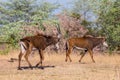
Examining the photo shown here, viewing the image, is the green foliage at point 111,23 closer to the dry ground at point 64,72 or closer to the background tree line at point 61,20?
the background tree line at point 61,20

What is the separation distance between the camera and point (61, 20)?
35031 mm

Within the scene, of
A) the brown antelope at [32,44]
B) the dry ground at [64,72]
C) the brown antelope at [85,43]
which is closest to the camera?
the dry ground at [64,72]

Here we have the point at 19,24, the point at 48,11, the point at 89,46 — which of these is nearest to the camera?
the point at 89,46

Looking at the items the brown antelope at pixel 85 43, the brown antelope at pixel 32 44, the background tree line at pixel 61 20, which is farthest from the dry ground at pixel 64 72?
the background tree line at pixel 61 20

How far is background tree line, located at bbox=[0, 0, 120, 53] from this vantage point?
31.9 meters

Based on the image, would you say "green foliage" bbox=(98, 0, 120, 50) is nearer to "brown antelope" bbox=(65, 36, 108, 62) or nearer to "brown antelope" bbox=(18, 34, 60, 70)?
"brown antelope" bbox=(65, 36, 108, 62)

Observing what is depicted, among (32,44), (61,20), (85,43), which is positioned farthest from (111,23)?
(32,44)

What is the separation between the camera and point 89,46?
21844 mm

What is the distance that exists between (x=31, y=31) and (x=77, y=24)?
4.58m

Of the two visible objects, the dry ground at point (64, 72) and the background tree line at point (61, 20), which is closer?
the dry ground at point (64, 72)

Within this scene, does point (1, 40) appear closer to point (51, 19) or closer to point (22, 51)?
point (51, 19)

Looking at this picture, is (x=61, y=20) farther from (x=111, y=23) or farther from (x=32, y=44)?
(x=32, y=44)

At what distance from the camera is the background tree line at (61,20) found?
105 feet

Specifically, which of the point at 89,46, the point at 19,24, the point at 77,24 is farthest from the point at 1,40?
the point at 89,46
